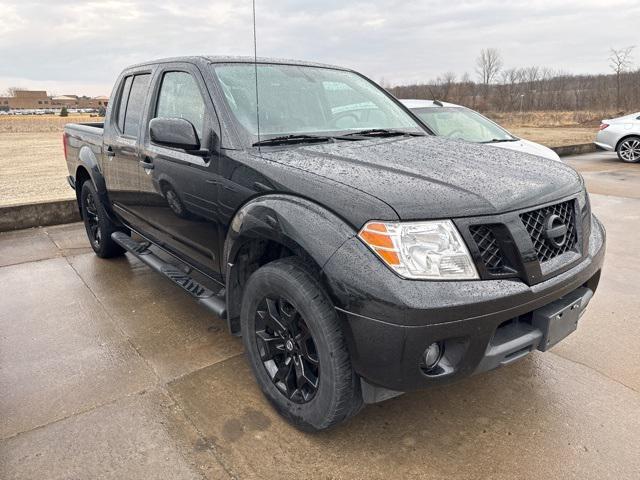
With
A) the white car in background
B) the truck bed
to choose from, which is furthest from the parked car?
the truck bed

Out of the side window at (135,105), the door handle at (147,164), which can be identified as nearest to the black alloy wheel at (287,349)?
the door handle at (147,164)

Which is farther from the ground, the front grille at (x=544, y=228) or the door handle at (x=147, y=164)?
the door handle at (x=147, y=164)

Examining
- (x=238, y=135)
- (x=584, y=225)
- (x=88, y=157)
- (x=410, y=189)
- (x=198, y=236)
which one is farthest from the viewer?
(x=88, y=157)

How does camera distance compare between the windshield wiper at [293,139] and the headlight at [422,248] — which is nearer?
the headlight at [422,248]

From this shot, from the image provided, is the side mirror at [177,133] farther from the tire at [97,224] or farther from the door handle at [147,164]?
the tire at [97,224]

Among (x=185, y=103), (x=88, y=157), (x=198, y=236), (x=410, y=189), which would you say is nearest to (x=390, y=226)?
(x=410, y=189)

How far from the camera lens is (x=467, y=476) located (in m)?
2.11

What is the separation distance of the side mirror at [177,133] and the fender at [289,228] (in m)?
0.52

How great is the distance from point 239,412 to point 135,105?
261 centimetres

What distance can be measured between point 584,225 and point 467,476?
132 centimetres

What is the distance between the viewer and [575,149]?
13875 mm

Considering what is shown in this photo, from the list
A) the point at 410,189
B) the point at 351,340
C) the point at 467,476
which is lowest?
the point at 467,476

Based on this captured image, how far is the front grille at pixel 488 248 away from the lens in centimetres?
196

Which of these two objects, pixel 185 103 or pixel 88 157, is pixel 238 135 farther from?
pixel 88 157
